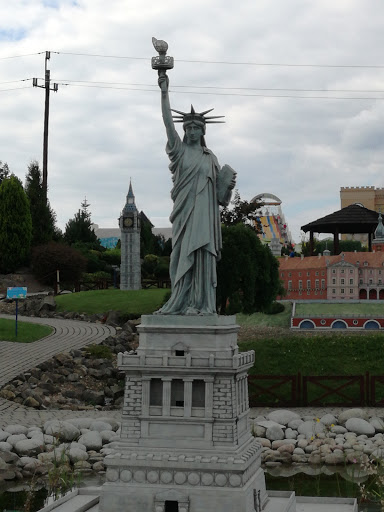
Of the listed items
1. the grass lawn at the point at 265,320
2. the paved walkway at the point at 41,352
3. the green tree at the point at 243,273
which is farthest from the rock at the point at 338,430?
the grass lawn at the point at 265,320

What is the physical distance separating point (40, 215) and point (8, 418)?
107 ft

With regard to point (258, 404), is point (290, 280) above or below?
above

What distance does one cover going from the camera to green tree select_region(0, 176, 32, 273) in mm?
51750

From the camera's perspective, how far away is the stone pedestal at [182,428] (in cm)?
1260

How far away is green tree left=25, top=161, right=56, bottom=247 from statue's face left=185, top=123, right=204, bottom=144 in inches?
1631

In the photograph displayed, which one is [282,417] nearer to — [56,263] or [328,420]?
[328,420]

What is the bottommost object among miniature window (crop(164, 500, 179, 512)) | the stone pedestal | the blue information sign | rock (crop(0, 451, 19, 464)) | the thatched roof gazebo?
rock (crop(0, 451, 19, 464))

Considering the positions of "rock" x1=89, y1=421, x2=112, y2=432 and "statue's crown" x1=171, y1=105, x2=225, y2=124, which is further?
"rock" x1=89, y1=421, x2=112, y2=432

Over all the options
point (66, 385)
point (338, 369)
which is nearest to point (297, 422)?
point (338, 369)

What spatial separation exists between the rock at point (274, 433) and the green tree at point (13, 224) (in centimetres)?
3337

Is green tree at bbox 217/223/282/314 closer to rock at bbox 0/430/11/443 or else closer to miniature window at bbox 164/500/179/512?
rock at bbox 0/430/11/443

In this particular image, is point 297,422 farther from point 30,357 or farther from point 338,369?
point 30,357

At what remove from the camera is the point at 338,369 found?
30641mm

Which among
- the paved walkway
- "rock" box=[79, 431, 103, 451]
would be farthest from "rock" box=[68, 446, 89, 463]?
the paved walkway
